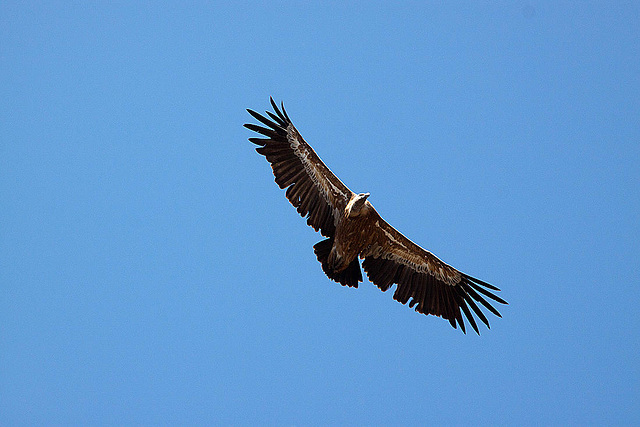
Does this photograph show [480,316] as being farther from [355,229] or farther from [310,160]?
[310,160]

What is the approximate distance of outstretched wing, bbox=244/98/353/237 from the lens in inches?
528

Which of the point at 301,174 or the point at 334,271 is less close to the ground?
the point at 301,174

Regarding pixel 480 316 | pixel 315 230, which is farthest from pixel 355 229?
pixel 480 316

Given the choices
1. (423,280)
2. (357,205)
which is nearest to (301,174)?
(357,205)

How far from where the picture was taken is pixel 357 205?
42.2 feet

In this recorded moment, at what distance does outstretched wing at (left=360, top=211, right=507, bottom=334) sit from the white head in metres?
1.07

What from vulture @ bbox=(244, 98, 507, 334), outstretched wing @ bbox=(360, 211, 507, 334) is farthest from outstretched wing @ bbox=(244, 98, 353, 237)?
outstretched wing @ bbox=(360, 211, 507, 334)

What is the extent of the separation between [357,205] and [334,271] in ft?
4.56

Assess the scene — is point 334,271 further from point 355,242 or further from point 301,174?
point 301,174

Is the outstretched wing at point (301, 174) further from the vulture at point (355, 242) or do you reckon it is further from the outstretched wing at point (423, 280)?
the outstretched wing at point (423, 280)

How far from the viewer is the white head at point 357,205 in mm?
12812

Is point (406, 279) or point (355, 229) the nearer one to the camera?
point (355, 229)

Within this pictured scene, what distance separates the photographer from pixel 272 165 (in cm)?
1348

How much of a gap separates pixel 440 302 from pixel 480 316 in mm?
794
